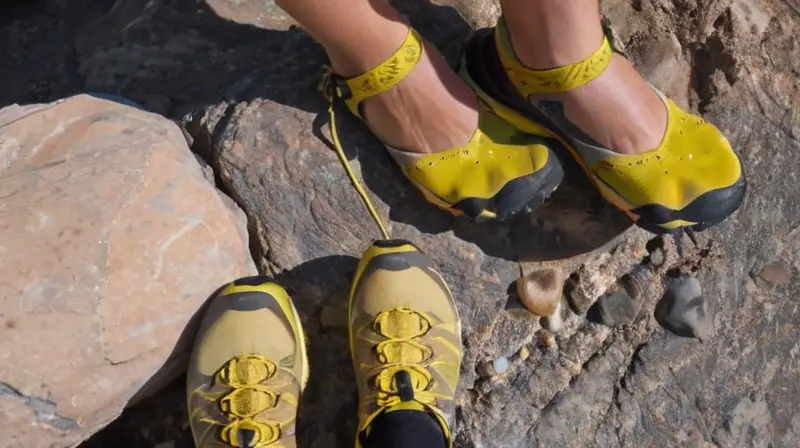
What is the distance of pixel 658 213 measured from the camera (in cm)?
135

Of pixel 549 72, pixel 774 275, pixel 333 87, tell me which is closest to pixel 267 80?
pixel 333 87

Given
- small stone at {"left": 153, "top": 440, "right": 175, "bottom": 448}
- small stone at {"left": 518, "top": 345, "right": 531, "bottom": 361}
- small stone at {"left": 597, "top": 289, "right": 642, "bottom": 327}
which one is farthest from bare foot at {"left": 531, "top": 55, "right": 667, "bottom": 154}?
small stone at {"left": 153, "top": 440, "right": 175, "bottom": 448}

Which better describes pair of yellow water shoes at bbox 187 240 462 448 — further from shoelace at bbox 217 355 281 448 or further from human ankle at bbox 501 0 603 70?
human ankle at bbox 501 0 603 70

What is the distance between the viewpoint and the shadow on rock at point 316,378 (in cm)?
150

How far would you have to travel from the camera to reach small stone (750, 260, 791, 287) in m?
1.52

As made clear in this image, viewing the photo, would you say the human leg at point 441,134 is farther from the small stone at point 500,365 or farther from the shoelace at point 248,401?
the shoelace at point 248,401

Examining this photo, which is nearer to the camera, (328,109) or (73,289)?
(73,289)

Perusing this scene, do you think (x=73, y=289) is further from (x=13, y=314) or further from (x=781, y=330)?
(x=781, y=330)

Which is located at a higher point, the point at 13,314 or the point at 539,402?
the point at 13,314

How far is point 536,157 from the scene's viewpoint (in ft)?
4.58

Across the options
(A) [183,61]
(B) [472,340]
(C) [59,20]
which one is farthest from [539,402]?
(C) [59,20]

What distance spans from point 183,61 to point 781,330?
138 cm

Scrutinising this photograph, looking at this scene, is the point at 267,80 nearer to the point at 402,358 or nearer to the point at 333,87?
the point at 333,87

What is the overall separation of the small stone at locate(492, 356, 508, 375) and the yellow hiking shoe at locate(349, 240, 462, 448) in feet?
0.29
